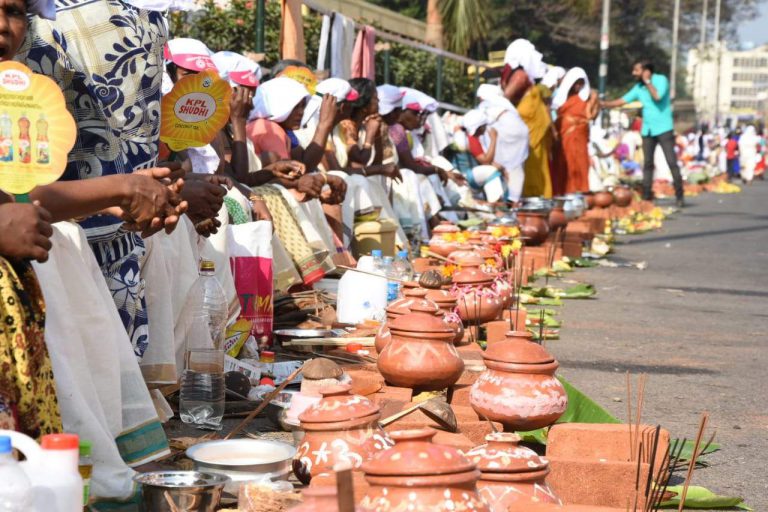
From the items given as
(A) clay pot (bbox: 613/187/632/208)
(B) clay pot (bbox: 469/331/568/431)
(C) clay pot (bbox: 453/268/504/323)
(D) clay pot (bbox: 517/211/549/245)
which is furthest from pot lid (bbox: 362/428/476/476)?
(A) clay pot (bbox: 613/187/632/208)

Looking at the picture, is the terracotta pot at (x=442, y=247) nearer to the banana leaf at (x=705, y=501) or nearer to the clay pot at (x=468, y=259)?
the clay pot at (x=468, y=259)

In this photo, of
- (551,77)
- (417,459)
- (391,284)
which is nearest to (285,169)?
(391,284)

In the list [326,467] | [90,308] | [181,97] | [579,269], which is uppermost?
[181,97]

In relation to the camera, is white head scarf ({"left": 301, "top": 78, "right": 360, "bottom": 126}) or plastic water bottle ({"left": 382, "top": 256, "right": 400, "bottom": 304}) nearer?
plastic water bottle ({"left": 382, "top": 256, "right": 400, "bottom": 304})

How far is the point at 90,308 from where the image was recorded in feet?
9.66

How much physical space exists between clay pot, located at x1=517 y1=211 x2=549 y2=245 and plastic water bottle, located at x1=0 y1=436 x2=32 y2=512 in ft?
26.6

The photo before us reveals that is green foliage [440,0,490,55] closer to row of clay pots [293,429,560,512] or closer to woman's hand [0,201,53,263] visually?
woman's hand [0,201,53,263]

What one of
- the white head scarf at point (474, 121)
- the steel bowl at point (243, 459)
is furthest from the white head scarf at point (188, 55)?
the white head scarf at point (474, 121)

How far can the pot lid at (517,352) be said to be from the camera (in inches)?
145

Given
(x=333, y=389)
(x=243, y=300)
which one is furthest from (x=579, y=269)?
(x=333, y=389)

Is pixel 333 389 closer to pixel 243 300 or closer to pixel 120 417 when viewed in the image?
pixel 120 417

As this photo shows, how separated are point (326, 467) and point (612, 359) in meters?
3.38

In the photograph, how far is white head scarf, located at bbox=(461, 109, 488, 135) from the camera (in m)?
12.5

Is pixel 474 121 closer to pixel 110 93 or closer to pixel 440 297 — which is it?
pixel 440 297
